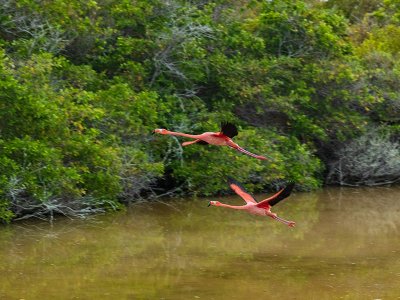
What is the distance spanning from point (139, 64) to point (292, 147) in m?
3.57

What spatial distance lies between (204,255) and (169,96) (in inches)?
199

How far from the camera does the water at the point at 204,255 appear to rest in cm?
1049

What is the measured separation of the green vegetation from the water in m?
0.69

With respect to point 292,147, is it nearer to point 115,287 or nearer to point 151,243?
point 151,243

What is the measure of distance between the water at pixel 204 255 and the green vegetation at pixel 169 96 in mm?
694

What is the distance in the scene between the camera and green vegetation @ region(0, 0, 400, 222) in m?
14.0

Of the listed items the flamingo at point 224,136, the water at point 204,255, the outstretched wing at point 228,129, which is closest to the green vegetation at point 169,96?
the water at point 204,255

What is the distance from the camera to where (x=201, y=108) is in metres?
17.2

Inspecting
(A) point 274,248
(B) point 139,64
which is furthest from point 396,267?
(B) point 139,64

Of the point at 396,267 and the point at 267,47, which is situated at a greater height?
the point at 267,47

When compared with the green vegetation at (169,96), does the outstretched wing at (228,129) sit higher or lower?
higher

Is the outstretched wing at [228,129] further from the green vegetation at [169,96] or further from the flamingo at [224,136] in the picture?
the green vegetation at [169,96]

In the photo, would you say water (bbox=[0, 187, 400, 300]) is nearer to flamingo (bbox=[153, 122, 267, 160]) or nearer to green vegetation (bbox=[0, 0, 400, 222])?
green vegetation (bbox=[0, 0, 400, 222])

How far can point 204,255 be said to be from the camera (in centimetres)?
1233
